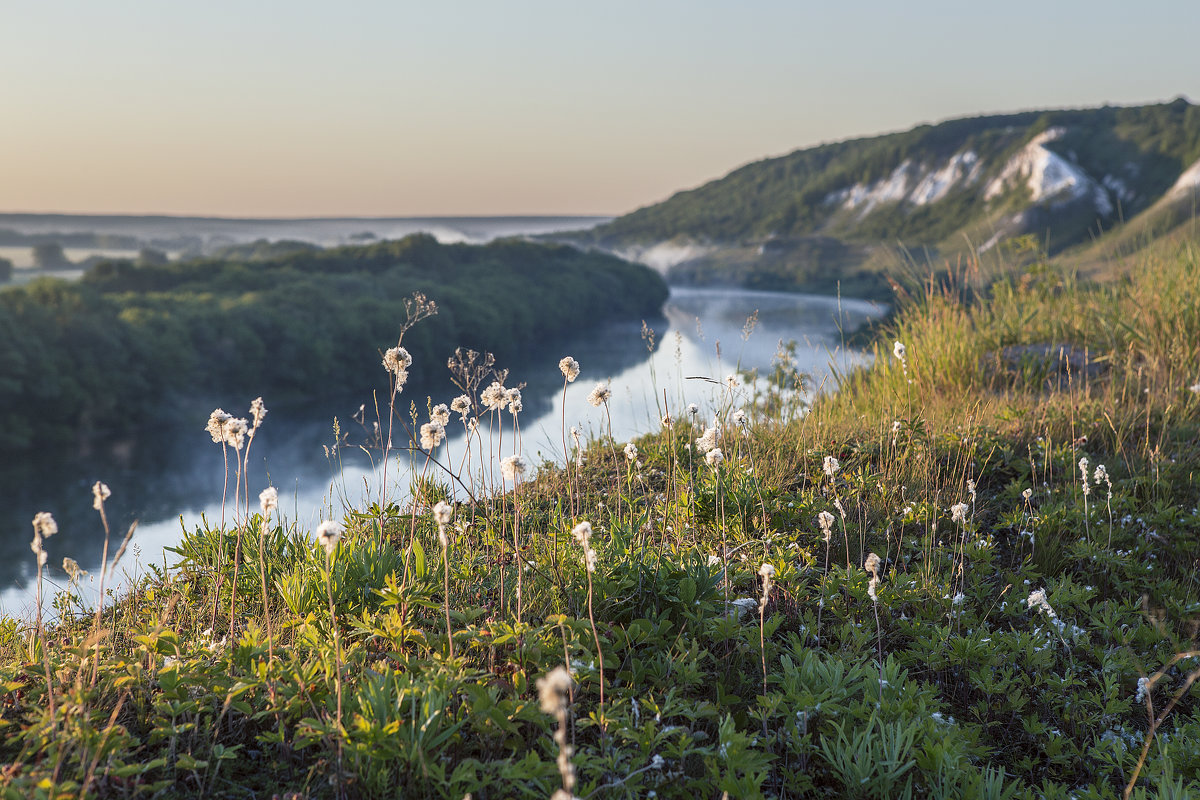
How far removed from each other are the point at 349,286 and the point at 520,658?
57389 millimetres

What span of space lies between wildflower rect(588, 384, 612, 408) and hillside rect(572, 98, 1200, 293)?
8896cm

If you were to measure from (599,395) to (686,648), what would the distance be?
3.94 feet

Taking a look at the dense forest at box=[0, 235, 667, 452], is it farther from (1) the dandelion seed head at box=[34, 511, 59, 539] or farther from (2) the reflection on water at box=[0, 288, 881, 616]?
(1) the dandelion seed head at box=[34, 511, 59, 539]

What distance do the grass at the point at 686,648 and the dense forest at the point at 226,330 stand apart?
1970 cm

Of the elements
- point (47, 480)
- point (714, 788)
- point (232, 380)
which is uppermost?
point (714, 788)

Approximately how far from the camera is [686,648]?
111 inches

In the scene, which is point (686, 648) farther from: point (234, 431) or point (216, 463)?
point (216, 463)

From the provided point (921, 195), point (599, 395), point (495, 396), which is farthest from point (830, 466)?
point (921, 195)

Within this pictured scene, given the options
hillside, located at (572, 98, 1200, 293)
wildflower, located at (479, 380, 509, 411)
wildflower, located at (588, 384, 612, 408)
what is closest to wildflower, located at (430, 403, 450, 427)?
wildflower, located at (479, 380, 509, 411)

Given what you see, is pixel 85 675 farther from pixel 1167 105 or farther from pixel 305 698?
pixel 1167 105

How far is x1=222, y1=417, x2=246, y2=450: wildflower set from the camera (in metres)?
2.59

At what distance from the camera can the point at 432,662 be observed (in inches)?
93.0

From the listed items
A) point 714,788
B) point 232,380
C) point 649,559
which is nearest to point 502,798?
point 714,788

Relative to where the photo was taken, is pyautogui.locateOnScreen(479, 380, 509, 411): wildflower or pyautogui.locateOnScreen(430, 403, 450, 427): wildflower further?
pyautogui.locateOnScreen(479, 380, 509, 411): wildflower
